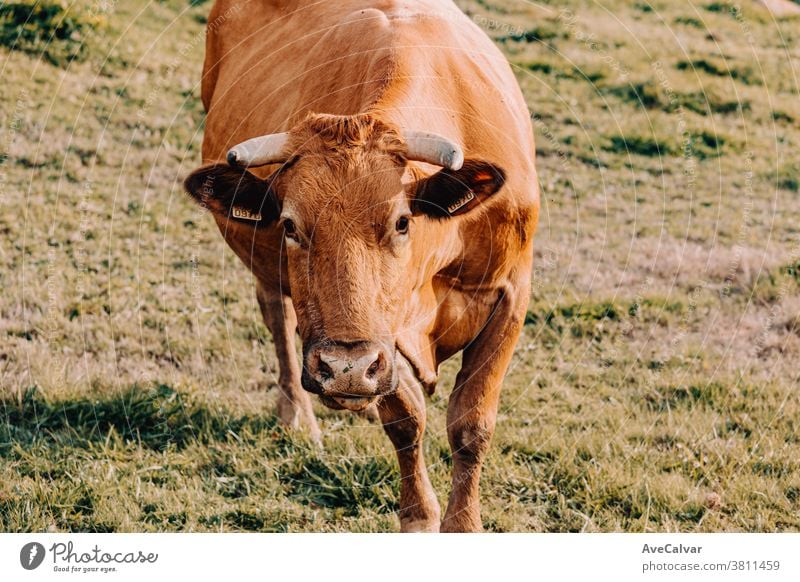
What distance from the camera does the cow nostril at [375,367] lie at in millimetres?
4016

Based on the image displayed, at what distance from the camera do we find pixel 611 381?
6.68 m

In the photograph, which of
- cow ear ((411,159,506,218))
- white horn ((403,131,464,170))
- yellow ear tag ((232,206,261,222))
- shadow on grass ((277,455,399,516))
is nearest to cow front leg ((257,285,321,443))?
shadow on grass ((277,455,399,516))

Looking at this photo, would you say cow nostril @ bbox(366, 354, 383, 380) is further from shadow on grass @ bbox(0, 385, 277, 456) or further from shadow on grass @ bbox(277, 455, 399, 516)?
shadow on grass @ bbox(0, 385, 277, 456)

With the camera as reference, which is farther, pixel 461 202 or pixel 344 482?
pixel 344 482

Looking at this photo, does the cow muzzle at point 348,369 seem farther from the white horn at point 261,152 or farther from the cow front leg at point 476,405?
the cow front leg at point 476,405

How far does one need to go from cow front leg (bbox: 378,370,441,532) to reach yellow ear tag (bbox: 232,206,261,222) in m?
1.15

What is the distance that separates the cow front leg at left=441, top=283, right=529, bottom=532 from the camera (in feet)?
17.3

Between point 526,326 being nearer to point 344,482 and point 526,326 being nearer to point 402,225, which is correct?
point 344,482

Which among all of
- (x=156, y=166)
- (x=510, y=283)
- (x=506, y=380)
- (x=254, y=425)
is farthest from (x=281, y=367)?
(x=156, y=166)

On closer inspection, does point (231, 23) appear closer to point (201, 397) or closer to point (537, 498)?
point (201, 397)

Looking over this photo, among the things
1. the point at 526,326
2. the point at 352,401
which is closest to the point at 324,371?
the point at 352,401

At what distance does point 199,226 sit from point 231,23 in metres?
1.99
